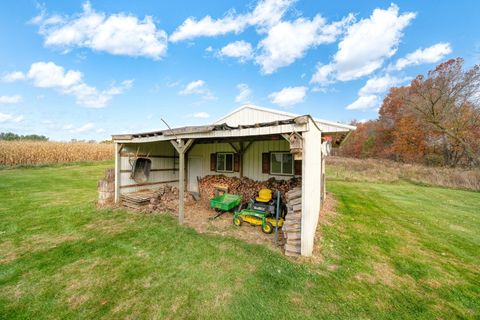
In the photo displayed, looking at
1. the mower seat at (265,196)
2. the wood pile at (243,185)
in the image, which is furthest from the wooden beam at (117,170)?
the mower seat at (265,196)

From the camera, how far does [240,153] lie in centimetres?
809

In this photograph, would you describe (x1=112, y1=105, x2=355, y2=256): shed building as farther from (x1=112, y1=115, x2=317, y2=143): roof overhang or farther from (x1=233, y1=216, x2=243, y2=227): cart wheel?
(x1=233, y1=216, x2=243, y2=227): cart wheel

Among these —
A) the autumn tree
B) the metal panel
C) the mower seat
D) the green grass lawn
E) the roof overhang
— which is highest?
the autumn tree

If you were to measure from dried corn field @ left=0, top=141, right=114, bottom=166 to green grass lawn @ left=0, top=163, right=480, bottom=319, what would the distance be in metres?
15.7

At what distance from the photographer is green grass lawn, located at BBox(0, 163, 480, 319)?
2.59 metres

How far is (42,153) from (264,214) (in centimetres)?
2281

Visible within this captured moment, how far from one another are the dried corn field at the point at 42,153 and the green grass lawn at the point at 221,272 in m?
15.7

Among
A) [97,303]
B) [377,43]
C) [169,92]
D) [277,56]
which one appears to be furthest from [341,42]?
[97,303]

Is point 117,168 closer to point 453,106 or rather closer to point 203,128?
point 203,128

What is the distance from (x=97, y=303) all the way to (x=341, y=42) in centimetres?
1436

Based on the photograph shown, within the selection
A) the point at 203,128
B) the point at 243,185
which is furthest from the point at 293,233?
the point at 243,185

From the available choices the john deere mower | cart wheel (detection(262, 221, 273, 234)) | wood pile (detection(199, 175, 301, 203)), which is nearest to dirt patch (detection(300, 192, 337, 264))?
the john deere mower

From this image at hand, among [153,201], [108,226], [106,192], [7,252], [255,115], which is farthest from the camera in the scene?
[255,115]

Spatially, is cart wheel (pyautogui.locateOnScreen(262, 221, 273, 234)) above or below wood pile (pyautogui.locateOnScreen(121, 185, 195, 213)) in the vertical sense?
below
